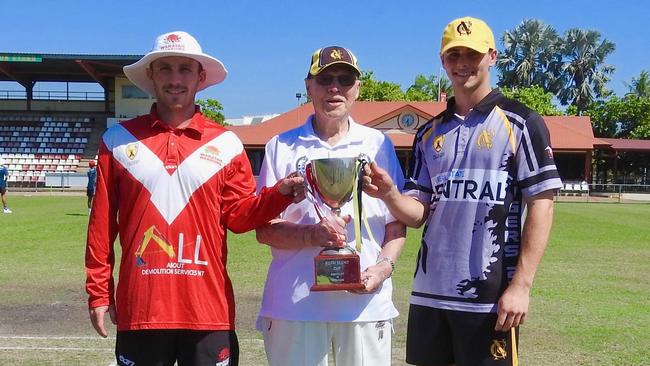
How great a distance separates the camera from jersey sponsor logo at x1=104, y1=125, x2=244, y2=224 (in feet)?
10.6

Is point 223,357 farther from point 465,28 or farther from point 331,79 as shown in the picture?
point 465,28

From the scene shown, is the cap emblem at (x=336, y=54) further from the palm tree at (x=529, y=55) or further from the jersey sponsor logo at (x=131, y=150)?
the palm tree at (x=529, y=55)

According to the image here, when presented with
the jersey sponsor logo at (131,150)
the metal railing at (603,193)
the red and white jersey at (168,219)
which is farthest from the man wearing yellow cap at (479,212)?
the metal railing at (603,193)

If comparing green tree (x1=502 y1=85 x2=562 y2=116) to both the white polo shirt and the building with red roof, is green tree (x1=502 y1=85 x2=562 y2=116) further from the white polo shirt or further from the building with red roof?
the white polo shirt

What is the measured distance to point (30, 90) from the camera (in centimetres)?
5734

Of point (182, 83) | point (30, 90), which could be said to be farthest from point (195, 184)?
point (30, 90)

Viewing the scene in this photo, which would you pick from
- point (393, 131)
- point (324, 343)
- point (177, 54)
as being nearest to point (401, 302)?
point (324, 343)

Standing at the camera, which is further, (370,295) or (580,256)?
(580,256)

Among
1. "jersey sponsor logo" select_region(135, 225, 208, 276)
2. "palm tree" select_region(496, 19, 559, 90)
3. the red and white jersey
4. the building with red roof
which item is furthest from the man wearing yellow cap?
"palm tree" select_region(496, 19, 559, 90)

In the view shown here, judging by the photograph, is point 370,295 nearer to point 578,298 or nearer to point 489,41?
point 489,41

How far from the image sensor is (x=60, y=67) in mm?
54156

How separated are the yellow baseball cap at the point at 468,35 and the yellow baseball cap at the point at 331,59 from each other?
18.1 inches

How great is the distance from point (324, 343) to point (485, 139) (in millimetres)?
1304

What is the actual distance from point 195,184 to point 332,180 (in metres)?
0.68
